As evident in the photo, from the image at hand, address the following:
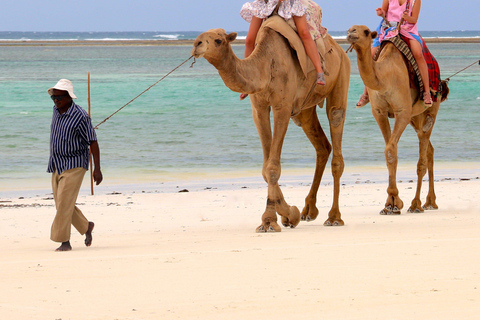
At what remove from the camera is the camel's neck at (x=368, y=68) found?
9164 millimetres

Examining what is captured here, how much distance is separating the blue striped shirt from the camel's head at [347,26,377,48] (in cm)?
301

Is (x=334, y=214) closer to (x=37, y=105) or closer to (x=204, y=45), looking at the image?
(x=204, y=45)

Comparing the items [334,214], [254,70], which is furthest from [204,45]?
[334,214]

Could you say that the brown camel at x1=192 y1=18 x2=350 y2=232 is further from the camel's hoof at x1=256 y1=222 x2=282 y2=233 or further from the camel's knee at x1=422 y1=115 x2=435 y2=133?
the camel's knee at x1=422 y1=115 x2=435 y2=133

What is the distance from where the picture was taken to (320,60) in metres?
8.75

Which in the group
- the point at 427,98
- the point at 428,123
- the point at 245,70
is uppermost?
the point at 245,70

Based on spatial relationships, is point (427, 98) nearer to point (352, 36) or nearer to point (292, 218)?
point (352, 36)

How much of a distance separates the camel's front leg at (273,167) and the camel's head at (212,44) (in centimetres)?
105

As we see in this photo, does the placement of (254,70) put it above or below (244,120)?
above

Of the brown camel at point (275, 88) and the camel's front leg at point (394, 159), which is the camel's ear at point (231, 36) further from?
the camel's front leg at point (394, 159)

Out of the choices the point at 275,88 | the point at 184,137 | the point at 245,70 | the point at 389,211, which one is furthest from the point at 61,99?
the point at 184,137

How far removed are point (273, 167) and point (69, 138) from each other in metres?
2.05

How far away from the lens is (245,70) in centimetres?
783

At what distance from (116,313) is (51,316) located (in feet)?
1.31
